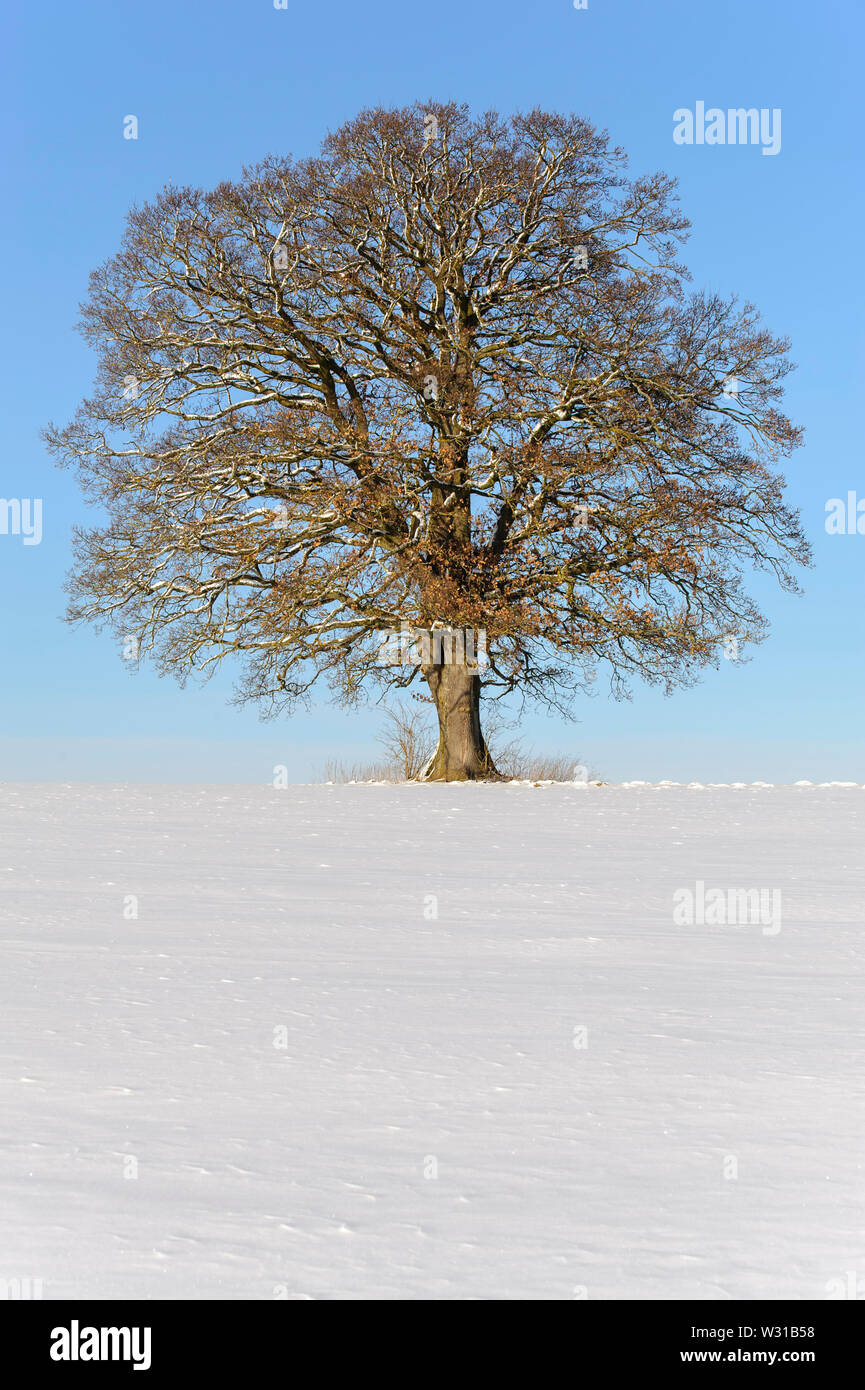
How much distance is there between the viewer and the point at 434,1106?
405cm

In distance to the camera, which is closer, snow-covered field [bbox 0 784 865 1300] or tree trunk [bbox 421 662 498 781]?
snow-covered field [bbox 0 784 865 1300]

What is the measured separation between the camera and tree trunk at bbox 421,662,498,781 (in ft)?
71.6

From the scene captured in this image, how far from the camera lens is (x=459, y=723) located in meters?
21.9

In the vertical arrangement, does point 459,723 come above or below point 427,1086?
above

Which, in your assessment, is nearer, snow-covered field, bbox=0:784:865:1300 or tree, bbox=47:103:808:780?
snow-covered field, bbox=0:784:865:1300

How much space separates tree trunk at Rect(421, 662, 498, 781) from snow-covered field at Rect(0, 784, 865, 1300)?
40.7ft

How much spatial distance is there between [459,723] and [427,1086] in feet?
58.1

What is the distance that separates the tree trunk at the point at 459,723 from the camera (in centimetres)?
2181

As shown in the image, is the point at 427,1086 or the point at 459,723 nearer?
the point at 427,1086

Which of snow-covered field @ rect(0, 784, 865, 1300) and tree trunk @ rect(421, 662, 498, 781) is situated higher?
tree trunk @ rect(421, 662, 498, 781)

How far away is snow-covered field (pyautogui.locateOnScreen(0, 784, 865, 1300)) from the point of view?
2994mm
